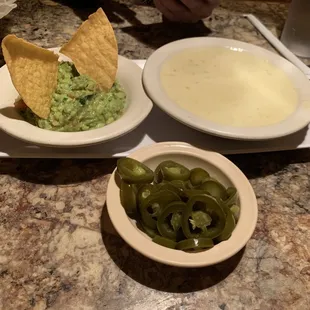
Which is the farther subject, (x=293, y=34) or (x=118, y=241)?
(x=293, y=34)

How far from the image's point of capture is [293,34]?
6.32 ft

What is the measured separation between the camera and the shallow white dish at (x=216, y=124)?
47.4 inches

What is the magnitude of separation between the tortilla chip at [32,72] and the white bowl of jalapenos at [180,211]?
12.4 inches

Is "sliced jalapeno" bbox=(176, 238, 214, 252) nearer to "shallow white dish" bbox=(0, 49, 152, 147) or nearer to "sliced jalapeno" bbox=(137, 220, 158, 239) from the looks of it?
"sliced jalapeno" bbox=(137, 220, 158, 239)

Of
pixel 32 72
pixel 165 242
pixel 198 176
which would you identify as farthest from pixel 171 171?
pixel 32 72

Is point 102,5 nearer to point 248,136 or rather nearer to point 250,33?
point 250,33

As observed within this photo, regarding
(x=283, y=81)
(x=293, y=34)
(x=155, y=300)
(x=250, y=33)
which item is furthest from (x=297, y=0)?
(x=155, y=300)

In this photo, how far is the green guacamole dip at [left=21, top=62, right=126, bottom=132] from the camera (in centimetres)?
120

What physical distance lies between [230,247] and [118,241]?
280 millimetres

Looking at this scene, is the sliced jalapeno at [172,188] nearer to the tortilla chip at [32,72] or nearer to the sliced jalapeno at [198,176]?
the sliced jalapeno at [198,176]

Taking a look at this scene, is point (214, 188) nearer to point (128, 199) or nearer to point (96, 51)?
point (128, 199)

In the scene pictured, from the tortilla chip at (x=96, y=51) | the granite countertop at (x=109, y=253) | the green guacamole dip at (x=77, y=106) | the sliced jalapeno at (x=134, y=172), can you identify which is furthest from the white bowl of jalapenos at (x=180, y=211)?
the tortilla chip at (x=96, y=51)

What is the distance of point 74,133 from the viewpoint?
3.79 ft

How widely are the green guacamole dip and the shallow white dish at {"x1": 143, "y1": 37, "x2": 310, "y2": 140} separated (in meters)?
0.12
